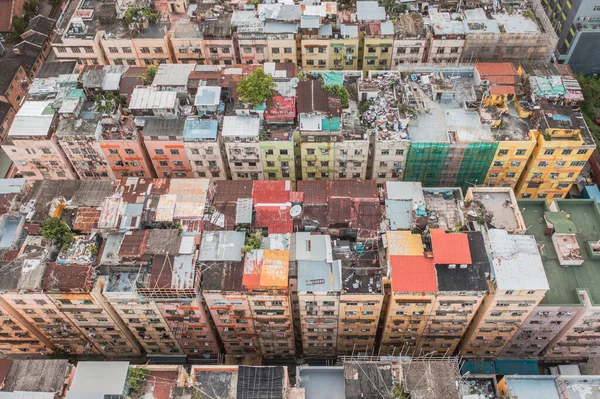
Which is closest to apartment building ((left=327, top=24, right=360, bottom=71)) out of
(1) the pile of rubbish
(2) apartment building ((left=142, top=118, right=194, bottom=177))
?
(1) the pile of rubbish

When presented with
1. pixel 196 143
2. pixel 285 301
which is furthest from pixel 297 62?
pixel 285 301

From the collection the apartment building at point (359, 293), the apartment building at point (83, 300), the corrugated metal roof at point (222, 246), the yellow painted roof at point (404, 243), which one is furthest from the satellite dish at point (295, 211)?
the apartment building at point (83, 300)

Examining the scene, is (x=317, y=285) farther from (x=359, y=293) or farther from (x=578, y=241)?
(x=578, y=241)

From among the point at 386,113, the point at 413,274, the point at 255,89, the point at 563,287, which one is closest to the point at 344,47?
the point at 386,113

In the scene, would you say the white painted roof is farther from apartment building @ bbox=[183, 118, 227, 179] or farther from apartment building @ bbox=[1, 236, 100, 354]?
apartment building @ bbox=[1, 236, 100, 354]

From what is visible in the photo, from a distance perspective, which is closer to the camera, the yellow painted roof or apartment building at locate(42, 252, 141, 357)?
apartment building at locate(42, 252, 141, 357)

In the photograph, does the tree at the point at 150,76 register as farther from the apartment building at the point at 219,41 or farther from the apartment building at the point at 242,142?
the apartment building at the point at 242,142
